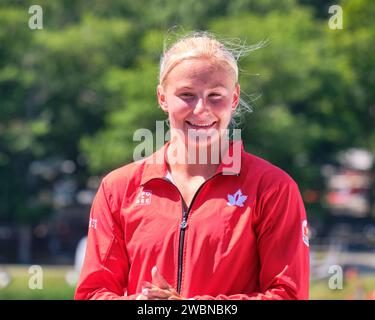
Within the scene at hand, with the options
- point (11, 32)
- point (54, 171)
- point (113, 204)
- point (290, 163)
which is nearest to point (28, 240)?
point (54, 171)

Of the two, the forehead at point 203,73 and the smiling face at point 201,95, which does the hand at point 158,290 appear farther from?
the forehead at point 203,73

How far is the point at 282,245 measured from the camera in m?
2.93

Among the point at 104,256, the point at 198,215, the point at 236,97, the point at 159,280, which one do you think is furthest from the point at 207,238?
the point at 236,97

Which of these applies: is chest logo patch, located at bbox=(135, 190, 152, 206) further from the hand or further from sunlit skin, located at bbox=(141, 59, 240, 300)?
the hand

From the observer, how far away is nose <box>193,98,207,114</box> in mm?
3000

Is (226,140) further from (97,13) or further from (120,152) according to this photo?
(97,13)

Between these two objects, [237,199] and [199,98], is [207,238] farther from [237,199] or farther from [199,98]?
[199,98]

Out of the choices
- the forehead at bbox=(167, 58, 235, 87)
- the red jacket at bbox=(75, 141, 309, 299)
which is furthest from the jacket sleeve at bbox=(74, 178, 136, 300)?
the forehead at bbox=(167, 58, 235, 87)

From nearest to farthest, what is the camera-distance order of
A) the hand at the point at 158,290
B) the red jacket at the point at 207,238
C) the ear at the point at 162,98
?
1. the hand at the point at 158,290
2. the red jacket at the point at 207,238
3. the ear at the point at 162,98

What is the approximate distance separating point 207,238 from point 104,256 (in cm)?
33

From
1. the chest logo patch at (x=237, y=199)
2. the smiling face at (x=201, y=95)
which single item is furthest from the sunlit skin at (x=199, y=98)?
the chest logo patch at (x=237, y=199)

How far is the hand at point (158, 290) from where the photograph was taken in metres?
2.80

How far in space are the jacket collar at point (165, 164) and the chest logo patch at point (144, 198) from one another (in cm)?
4
